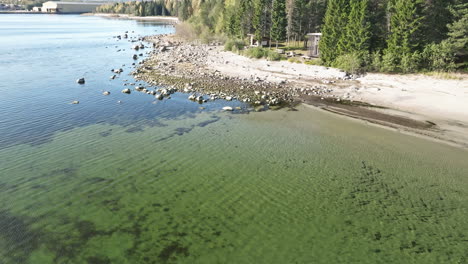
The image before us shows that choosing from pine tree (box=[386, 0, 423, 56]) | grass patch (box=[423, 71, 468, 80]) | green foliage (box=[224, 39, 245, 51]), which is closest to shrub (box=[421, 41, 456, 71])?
grass patch (box=[423, 71, 468, 80])

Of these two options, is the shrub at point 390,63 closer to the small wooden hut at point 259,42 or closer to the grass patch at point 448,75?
the grass patch at point 448,75

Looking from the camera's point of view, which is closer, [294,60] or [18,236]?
[18,236]

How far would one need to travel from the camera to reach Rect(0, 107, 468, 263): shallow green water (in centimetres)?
1464

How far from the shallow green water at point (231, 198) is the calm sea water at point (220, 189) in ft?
0.27

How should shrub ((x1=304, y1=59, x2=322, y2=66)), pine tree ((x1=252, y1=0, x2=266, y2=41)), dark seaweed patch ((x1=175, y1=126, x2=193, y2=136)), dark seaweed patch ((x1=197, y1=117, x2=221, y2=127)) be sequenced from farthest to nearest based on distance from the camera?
pine tree ((x1=252, y1=0, x2=266, y2=41)) → shrub ((x1=304, y1=59, x2=322, y2=66)) → dark seaweed patch ((x1=197, y1=117, x2=221, y2=127)) → dark seaweed patch ((x1=175, y1=126, x2=193, y2=136))

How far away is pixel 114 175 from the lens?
2077 centimetres

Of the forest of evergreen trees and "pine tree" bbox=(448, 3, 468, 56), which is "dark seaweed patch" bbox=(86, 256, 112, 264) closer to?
the forest of evergreen trees

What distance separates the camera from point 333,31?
54.9 m

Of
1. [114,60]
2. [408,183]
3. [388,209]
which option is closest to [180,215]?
[388,209]

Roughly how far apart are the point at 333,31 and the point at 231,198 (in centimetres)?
4638

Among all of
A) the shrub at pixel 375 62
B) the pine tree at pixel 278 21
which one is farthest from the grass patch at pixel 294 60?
the pine tree at pixel 278 21

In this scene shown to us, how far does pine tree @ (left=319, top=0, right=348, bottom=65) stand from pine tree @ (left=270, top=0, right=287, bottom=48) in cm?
1886

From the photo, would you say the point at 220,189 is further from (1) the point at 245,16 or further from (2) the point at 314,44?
(1) the point at 245,16

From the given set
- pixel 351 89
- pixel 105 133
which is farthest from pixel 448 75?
pixel 105 133
